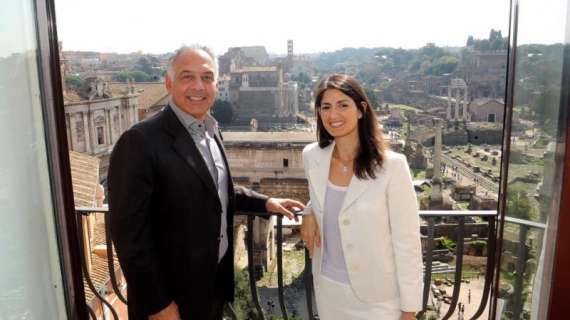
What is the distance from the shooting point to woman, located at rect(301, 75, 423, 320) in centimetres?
123

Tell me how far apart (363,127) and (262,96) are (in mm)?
46603

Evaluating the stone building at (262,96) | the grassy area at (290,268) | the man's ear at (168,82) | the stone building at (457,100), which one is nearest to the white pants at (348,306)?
the man's ear at (168,82)

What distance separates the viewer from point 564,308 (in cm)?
102

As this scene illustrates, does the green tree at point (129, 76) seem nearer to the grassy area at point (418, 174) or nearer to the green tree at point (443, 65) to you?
the grassy area at point (418, 174)

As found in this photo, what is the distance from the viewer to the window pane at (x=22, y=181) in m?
0.96

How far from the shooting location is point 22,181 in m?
1.01

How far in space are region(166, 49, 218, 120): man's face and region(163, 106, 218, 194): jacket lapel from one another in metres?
0.05

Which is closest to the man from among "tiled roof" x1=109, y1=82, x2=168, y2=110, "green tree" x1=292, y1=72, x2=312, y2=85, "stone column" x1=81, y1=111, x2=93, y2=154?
"stone column" x1=81, y1=111, x2=93, y2=154

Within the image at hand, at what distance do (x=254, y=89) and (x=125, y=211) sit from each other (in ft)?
152

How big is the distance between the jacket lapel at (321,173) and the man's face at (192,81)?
0.36 m

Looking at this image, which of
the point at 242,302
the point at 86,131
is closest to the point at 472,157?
the point at 86,131

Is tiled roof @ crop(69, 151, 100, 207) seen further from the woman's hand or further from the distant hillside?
the distant hillside

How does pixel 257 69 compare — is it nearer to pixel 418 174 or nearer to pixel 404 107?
pixel 404 107

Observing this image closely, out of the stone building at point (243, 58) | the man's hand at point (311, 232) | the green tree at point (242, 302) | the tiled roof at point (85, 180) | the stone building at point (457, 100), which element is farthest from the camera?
the stone building at point (243, 58)
